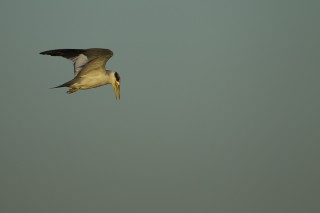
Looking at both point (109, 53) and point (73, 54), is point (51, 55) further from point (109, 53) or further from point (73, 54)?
point (109, 53)

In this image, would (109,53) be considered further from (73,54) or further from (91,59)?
(73,54)

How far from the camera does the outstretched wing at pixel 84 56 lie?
21.1 metres

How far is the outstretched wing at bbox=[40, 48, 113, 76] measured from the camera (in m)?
21.1

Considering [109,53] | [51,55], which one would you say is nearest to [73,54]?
[51,55]

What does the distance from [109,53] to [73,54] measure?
2.12 meters

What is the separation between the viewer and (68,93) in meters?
21.9

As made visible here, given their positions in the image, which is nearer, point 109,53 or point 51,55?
point 109,53

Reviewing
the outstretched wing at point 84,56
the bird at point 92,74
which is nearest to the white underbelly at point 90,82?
the bird at point 92,74

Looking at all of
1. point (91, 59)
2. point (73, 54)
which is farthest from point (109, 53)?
point (73, 54)

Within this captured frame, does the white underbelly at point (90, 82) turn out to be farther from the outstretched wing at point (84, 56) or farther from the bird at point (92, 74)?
the outstretched wing at point (84, 56)

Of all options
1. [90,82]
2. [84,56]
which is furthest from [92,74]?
[84,56]

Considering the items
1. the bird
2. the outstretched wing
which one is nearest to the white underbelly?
the bird

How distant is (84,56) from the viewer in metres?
22.6

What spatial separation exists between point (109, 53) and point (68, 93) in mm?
1734
